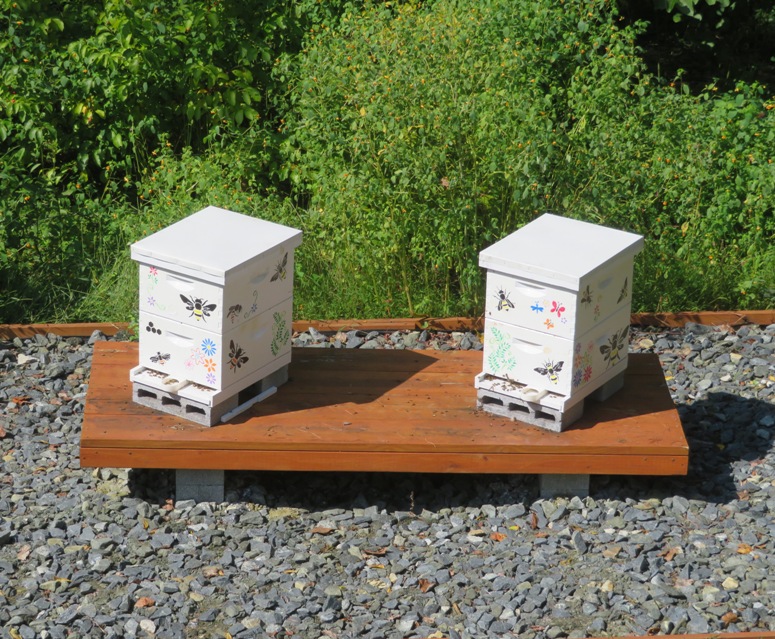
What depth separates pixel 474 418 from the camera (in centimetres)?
575

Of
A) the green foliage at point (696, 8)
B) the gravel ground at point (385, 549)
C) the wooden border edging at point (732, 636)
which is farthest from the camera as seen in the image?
the green foliage at point (696, 8)

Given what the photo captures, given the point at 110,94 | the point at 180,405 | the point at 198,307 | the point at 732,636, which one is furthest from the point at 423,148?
the point at 732,636

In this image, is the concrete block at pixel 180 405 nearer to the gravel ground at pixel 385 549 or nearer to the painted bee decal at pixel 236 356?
the painted bee decal at pixel 236 356

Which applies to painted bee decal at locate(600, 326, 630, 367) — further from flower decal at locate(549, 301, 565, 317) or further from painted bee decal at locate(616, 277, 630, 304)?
flower decal at locate(549, 301, 565, 317)

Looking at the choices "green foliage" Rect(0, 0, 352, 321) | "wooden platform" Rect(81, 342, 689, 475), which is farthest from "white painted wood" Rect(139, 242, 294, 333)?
"green foliage" Rect(0, 0, 352, 321)

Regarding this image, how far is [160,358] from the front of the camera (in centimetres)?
570

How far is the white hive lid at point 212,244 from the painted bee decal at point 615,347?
4.95 feet

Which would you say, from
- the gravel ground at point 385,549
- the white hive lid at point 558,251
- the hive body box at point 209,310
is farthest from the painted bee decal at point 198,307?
the white hive lid at point 558,251

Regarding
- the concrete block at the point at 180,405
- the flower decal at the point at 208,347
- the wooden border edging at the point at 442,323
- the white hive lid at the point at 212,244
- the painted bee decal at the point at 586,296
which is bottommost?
the wooden border edging at the point at 442,323

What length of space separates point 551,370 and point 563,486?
0.57m

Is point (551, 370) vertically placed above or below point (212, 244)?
below

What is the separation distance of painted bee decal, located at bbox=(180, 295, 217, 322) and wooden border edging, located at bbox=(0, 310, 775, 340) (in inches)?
73.5

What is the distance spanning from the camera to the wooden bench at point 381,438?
550cm

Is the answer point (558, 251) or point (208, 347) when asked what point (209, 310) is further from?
point (558, 251)
